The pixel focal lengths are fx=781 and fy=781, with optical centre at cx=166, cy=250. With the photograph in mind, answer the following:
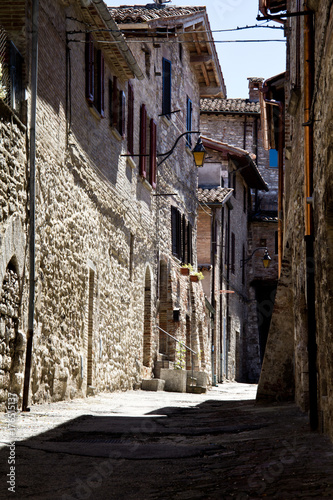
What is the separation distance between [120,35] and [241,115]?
21.8 meters

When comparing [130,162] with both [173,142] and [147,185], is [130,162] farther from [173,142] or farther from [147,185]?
[173,142]

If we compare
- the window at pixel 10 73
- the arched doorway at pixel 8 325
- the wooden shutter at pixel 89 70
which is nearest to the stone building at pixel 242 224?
the wooden shutter at pixel 89 70

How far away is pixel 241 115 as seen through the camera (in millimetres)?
34938

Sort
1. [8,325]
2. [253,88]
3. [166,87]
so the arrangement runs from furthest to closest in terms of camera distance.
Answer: [253,88] < [166,87] < [8,325]

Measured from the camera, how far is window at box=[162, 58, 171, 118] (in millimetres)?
20234

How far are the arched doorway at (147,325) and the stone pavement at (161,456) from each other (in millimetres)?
8016

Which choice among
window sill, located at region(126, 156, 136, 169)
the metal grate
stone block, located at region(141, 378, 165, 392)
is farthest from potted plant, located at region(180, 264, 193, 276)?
the metal grate

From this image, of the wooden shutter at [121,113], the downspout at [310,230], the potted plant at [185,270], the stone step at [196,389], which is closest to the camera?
the downspout at [310,230]

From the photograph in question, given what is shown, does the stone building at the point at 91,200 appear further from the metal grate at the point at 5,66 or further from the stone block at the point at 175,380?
the stone block at the point at 175,380

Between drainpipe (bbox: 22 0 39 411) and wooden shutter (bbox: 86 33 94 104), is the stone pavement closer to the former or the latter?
drainpipe (bbox: 22 0 39 411)

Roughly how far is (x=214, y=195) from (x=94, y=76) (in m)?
14.8

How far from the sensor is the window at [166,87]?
66.4 ft

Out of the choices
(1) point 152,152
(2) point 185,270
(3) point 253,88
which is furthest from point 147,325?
(3) point 253,88

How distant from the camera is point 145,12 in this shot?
1812 centimetres
